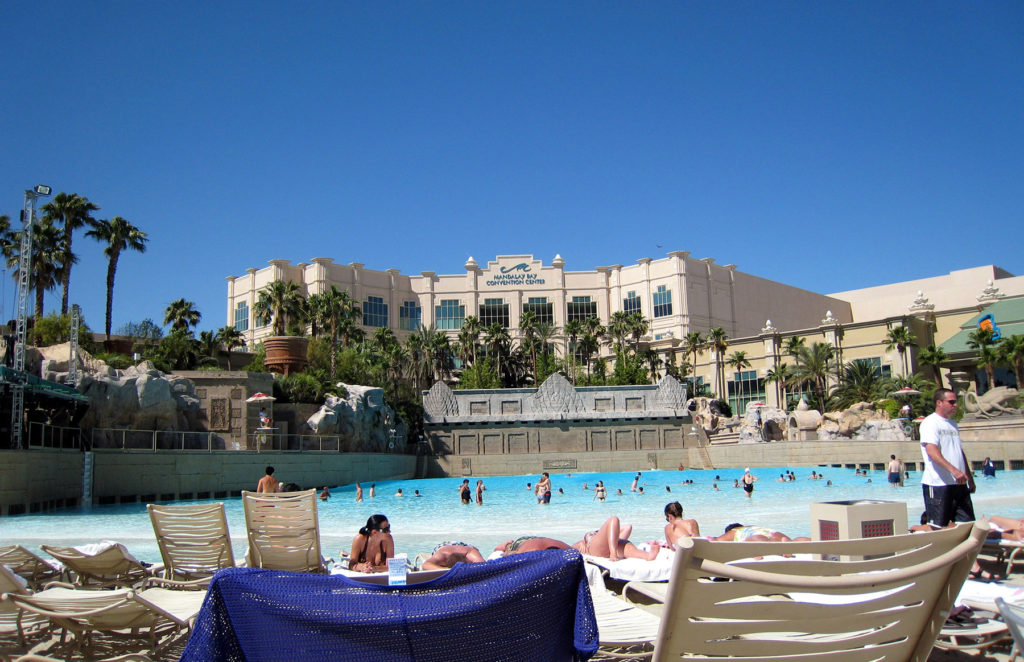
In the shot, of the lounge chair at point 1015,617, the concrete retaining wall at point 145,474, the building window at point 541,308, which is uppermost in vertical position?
the building window at point 541,308

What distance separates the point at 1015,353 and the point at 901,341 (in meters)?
7.28

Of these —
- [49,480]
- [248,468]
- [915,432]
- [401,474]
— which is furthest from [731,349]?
[49,480]

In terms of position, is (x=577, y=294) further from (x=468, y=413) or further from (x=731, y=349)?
(x=468, y=413)

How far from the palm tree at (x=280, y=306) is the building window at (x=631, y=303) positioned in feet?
89.0

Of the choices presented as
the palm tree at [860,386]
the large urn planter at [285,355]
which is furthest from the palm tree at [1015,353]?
the large urn planter at [285,355]

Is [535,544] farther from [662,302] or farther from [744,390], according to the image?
[662,302]

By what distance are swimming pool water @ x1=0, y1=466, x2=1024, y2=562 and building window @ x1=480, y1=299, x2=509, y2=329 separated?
97.8ft

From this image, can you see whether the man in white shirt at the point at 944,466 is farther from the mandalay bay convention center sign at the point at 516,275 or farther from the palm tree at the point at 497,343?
the mandalay bay convention center sign at the point at 516,275

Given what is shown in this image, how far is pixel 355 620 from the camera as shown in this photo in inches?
87.2

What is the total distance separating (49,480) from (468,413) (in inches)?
1114

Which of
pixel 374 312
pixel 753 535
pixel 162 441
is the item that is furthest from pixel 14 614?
pixel 374 312

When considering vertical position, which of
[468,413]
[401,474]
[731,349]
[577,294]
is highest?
[577,294]

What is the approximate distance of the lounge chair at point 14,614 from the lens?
3.52m

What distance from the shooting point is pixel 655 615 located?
13.3ft
